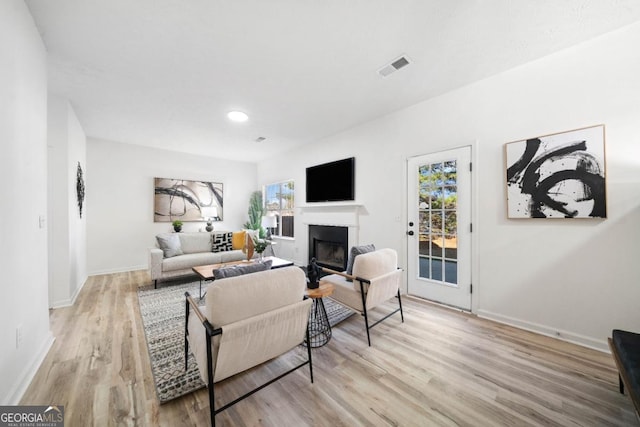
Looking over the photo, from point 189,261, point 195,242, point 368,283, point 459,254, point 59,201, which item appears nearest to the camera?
point 368,283

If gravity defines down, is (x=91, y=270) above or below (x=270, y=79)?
below

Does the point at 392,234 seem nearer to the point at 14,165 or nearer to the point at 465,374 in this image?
the point at 465,374

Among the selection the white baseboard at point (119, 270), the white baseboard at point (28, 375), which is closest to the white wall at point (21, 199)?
the white baseboard at point (28, 375)

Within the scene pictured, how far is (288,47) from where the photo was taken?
2197mm

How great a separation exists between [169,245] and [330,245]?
2.94 metres

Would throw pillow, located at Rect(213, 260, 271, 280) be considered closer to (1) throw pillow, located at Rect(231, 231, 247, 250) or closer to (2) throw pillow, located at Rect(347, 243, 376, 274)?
(2) throw pillow, located at Rect(347, 243, 376, 274)

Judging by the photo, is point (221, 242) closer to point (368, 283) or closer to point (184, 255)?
point (184, 255)

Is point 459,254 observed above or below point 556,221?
below

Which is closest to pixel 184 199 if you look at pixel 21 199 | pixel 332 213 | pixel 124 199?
pixel 124 199

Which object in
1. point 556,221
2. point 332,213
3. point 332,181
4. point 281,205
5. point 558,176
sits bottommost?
point 556,221

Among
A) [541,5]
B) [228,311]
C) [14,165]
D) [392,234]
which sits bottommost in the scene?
[228,311]

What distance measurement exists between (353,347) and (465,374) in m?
0.87

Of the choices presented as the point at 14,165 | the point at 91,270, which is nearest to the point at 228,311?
the point at 14,165

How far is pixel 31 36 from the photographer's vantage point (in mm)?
1847
